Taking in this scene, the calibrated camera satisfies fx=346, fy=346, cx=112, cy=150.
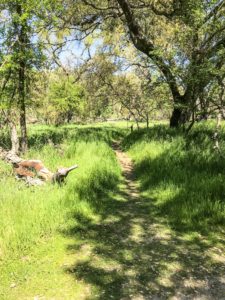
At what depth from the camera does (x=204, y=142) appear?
12.4 m

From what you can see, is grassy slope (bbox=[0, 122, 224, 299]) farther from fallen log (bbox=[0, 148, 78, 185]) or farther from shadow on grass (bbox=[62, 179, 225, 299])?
fallen log (bbox=[0, 148, 78, 185])

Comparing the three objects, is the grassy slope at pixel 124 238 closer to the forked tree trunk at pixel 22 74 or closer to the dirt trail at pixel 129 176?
the dirt trail at pixel 129 176

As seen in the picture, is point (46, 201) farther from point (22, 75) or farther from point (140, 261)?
point (22, 75)

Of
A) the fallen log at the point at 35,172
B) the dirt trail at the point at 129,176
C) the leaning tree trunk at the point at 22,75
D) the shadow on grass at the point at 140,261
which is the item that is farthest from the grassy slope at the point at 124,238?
the leaning tree trunk at the point at 22,75

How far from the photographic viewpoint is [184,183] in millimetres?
8117

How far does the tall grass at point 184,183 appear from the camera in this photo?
665cm

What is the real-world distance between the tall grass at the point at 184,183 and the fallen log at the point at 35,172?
2.06 meters

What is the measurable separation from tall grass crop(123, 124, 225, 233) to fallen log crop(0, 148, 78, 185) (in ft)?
6.77

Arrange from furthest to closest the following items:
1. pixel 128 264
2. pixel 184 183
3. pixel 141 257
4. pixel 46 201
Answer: pixel 184 183 → pixel 46 201 → pixel 141 257 → pixel 128 264

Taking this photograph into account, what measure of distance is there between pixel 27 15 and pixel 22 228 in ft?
23.1

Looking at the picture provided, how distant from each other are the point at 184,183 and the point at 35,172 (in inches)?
138

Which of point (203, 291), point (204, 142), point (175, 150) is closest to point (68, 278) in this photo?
point (203, 291)

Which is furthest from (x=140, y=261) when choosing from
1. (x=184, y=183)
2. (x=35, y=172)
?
(x=35, y=172)

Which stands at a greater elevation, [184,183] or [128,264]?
[184,183]
